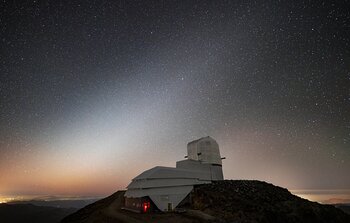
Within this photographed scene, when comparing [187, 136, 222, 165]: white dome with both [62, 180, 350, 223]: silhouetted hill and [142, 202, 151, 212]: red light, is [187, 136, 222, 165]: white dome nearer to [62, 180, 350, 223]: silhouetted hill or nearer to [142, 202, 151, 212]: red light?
[62, 180, 350, 223]: silhouetted hill

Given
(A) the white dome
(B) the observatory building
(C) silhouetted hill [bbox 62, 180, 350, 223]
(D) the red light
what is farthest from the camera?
(A) the white dome

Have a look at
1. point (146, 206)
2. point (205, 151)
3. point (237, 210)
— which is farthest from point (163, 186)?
point (205, 151)

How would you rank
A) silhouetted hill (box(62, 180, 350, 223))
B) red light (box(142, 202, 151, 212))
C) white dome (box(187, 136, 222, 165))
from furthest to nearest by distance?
white dome (box(187, 136, 222, 165))
red light (box(142, 202, 151, 212))
silhouetted hill (box(62, 180, 350, 223))

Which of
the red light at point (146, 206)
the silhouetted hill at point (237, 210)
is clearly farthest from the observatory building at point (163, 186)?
the silhouetted hill at point (237, 210)

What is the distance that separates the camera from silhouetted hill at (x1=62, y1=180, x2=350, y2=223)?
80.8ft

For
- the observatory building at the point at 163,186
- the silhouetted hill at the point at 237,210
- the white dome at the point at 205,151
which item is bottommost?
the silhouetted hill at the point at 237,210

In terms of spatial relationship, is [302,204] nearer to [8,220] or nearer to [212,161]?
[212,161]

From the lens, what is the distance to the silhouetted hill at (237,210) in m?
24.6

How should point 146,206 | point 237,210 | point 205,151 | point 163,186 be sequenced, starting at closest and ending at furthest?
point 237,210 < point 146,206 < point 163,186 < point 205,151

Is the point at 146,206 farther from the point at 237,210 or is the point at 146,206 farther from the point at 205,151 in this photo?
the point at 205,151

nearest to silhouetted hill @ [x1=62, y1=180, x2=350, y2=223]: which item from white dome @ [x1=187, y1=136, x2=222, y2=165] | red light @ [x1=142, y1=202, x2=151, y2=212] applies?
red light @ [x1=142, y1=202, x2=151, y2=212]

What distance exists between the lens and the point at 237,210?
88.2 ft

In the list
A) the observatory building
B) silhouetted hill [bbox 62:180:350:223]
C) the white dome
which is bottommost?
silhouetted hill [bbox 62:180:350:223]

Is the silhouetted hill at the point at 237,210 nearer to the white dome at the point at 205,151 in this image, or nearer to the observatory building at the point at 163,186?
the observatory building at the point at 163,186
